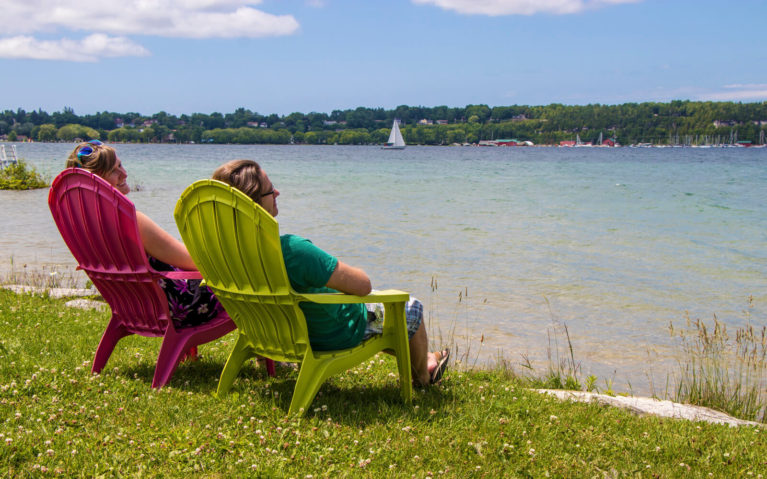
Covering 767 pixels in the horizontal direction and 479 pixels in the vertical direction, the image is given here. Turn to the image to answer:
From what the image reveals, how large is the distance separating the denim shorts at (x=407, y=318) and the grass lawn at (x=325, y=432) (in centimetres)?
46

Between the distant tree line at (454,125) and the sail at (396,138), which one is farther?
the distant tree line at (454,125)

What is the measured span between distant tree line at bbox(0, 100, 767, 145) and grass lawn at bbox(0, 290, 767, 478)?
119m

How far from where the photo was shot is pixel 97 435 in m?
3.60

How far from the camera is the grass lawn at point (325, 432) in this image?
11.1 feet

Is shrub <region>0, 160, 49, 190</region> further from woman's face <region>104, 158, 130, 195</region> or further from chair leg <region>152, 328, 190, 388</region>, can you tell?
chair leg <region>152, 328, 190, 388</region>

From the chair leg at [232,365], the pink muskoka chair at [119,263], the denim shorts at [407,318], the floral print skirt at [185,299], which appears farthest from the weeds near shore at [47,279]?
the denim shorts at [407,318]

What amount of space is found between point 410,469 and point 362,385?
1438mm

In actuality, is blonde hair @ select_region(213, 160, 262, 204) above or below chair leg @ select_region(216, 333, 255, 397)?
above

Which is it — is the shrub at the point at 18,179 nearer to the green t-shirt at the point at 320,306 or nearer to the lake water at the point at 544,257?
the lake water at the point at 544,257

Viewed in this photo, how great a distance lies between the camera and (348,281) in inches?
148

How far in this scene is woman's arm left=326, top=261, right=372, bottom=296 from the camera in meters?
3.75

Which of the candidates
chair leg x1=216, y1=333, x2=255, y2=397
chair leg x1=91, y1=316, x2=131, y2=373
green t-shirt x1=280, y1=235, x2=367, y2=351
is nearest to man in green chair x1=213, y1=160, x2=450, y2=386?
green t-shirt x1=280, y1=235, x2=367, y2=351

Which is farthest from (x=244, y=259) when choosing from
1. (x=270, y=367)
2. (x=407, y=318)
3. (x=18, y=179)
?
(x=18, y=179)

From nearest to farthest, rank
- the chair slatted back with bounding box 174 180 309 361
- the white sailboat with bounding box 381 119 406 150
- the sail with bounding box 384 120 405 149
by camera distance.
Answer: the chair slatted back with bounding box 174 180 309 361 < the white sailboat with bounding box 381 119 406 150 < the sail with bounding box 384 120 405 149
